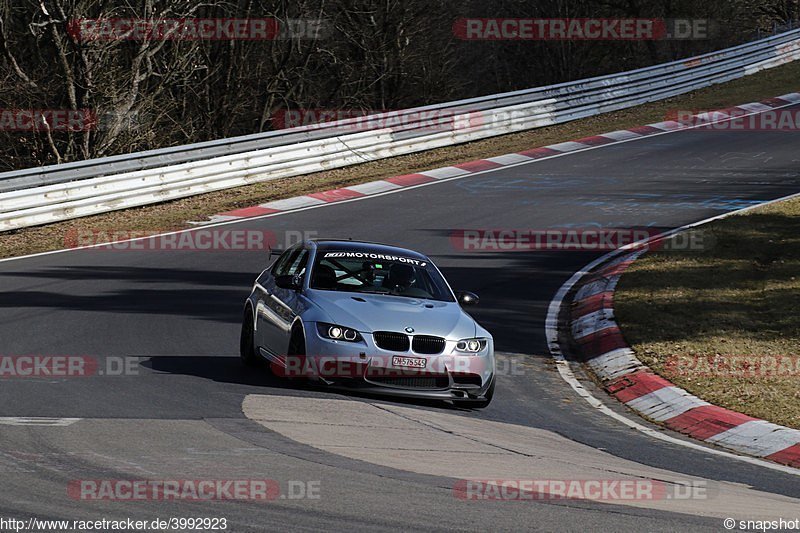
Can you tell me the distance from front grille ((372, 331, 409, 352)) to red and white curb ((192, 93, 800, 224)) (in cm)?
1122

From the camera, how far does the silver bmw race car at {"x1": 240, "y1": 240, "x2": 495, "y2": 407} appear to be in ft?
33.8

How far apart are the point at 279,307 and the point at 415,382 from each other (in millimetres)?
1725

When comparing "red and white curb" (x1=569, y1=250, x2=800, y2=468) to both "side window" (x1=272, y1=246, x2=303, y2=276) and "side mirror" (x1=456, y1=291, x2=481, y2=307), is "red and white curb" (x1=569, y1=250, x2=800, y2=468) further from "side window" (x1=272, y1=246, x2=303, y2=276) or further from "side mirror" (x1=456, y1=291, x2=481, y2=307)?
"side window" (x1=272, y1=246, x2=303, y2=276)

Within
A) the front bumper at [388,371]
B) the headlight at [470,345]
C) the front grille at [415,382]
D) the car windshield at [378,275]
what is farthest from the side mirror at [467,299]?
the front grille at [415,382]

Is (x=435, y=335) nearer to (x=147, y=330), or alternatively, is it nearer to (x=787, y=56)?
(x=147, y=330)

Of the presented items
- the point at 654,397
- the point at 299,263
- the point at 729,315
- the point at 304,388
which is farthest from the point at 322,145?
the point at 304,388

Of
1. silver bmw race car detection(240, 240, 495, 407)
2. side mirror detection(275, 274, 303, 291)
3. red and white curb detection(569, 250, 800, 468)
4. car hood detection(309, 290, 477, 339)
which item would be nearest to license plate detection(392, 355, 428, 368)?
silver bmw race car detection(240, 240, 495, 407)

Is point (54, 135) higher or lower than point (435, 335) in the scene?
higher

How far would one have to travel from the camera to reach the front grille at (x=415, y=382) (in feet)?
33.8

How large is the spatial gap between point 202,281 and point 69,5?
13.6 metres

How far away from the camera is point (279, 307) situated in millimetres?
11305

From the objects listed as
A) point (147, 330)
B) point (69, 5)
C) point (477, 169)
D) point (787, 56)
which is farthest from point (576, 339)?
point (787, 56)

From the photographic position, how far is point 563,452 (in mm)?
8859

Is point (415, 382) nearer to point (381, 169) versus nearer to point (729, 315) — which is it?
point (729, 315)
